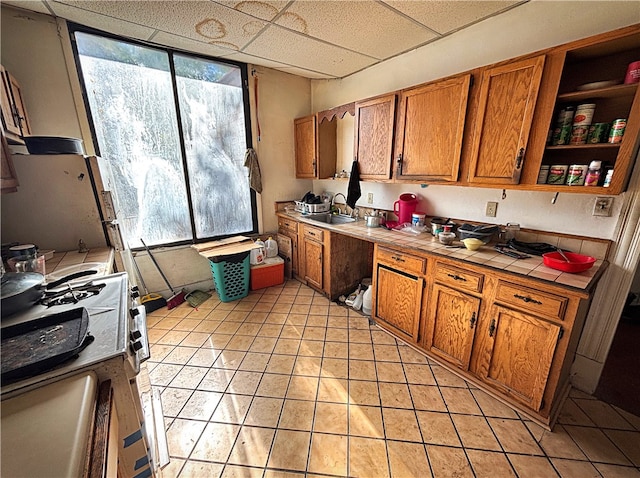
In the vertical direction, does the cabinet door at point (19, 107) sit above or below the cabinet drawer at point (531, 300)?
above

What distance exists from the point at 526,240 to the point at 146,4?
3.20 meters

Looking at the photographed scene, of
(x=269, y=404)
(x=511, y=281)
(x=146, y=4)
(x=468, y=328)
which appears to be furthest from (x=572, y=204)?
(x=146, y=4)

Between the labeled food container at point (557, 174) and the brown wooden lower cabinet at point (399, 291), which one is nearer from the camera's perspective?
the labeled food container at point (557, 174)

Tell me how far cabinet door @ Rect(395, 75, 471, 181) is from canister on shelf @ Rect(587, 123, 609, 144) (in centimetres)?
68

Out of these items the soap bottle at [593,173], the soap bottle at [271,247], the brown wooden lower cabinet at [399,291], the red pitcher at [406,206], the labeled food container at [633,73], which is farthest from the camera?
the soap bottle at [271,247]

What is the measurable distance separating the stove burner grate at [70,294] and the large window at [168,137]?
1.26 metres

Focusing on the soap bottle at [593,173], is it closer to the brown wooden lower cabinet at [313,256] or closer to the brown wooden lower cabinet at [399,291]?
the brown wooden lower cabinet at [399,291]

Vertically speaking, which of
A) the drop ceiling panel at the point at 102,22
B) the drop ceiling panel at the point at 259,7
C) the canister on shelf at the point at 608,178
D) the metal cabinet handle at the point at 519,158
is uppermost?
the drop ceiling panel at the point at 102,22

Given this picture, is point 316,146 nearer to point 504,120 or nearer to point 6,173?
point 504,120

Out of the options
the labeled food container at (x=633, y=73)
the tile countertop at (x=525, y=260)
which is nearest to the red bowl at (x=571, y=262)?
the tile countertop at (x=525, y=260)

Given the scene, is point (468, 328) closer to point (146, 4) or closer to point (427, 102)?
point (427, 102)

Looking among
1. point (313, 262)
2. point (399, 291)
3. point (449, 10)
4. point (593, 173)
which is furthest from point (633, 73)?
point (313, 262)

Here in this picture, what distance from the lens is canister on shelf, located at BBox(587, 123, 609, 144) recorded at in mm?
1455

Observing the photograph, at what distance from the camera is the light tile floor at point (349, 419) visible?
1.37 metres
